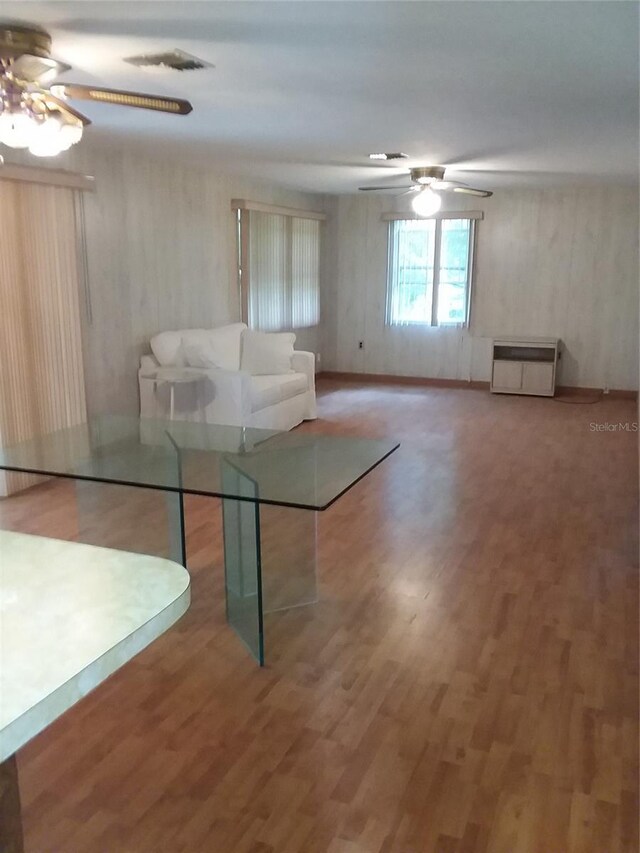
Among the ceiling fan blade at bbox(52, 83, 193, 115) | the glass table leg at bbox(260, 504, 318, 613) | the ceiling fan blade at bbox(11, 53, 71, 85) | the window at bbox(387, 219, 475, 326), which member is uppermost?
the ceiling fan blade at bbox(11, 53, 71, 85)

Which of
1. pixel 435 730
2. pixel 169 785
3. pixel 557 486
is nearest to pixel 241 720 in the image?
pixel 169 785

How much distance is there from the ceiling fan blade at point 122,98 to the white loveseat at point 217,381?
295 centimetres

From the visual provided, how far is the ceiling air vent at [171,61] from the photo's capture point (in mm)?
2715

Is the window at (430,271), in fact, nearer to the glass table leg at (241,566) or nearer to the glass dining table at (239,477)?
the glass dining table at (239,477)

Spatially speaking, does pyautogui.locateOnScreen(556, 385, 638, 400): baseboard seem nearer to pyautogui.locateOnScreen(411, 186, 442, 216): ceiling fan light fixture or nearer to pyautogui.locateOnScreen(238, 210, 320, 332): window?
pyautogui.locateOnScreen(411, 186, 442, 216): ceiling fan light fixture

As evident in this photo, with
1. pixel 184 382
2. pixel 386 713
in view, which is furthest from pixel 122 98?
pixel 184 382

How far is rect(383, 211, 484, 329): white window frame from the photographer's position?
8047mm

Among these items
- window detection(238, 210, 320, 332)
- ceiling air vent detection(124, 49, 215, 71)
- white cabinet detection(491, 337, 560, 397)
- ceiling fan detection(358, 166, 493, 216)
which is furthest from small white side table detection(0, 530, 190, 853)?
white cabinet detection(491, 337, 560, 397)

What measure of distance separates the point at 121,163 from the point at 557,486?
3.89 metres

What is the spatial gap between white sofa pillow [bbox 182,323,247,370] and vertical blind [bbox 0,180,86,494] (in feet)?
3.13

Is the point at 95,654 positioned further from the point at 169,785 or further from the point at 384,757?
the point at 384,757

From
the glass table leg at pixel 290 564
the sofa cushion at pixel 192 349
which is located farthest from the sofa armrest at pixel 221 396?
the glass table leg at pixel 290 564

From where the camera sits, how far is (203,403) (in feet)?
17.9

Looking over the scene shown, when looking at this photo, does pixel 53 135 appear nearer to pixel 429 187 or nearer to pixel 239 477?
pixel 239 477
